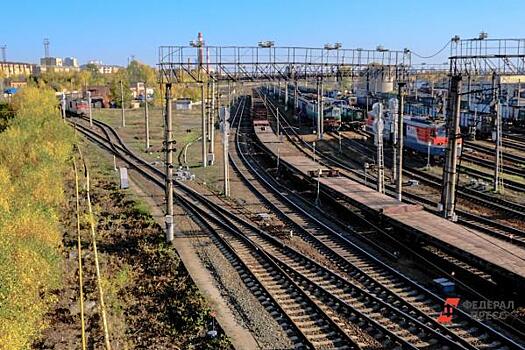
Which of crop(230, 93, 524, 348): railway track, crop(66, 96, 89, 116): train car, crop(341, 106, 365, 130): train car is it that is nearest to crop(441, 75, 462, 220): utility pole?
crop(230, 93, 524, 348): railway track

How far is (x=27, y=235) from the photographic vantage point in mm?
15562

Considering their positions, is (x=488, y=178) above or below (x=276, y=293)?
above

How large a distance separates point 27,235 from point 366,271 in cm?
962

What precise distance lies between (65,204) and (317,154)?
18.3m

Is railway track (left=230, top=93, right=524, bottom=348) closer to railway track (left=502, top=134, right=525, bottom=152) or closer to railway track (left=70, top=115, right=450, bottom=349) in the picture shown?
railway track (left=70, top=115, right=450, bottom=349)

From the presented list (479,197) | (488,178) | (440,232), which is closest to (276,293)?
(440,232)

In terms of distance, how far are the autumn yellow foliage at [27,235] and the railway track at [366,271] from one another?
26.0 feet

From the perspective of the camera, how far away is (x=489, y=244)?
49.0 feet

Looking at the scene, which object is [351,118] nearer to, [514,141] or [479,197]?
[514,141]

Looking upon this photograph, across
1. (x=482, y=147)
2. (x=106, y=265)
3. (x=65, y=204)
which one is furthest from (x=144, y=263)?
(x=482, y=147)

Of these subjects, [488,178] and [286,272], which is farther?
[488,178]

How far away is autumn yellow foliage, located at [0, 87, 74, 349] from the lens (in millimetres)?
11297

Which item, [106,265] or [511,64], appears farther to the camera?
[511,64]

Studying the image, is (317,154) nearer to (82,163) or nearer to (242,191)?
(242,191)
